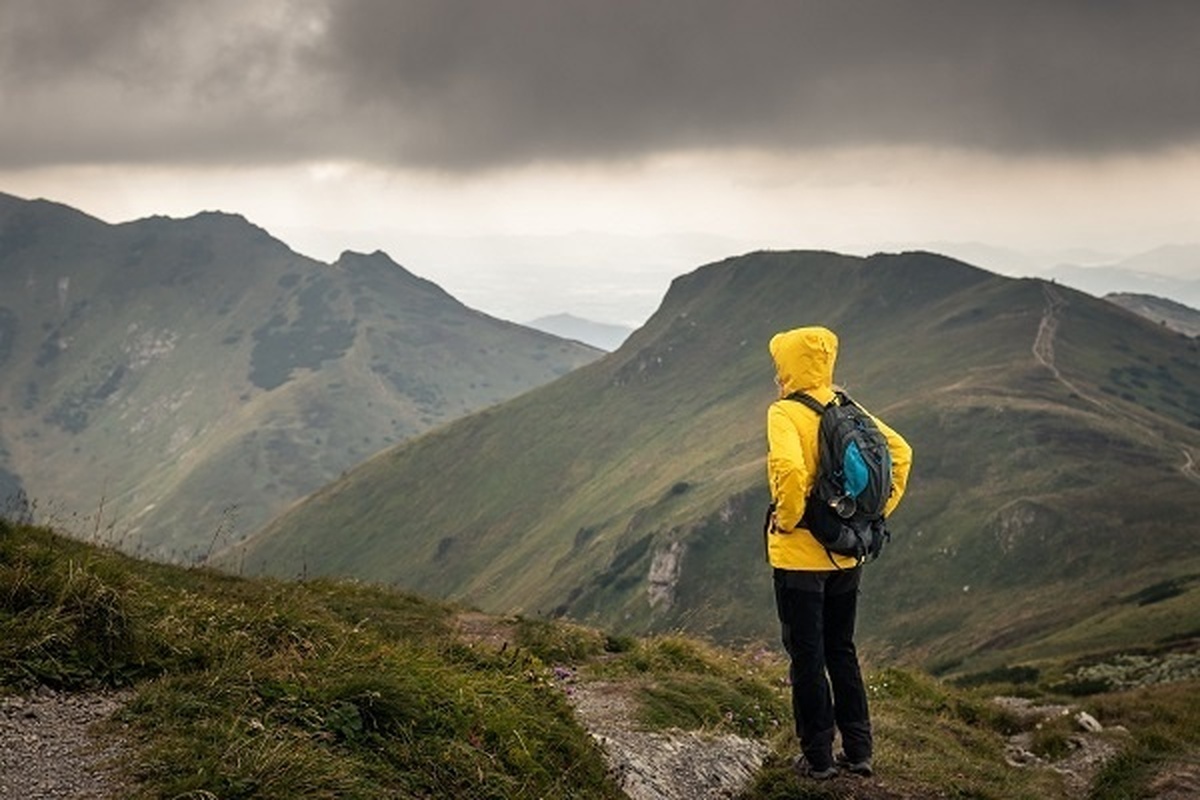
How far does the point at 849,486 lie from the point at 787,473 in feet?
2.32

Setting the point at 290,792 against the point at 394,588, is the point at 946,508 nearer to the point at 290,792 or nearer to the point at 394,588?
the point at 394,588

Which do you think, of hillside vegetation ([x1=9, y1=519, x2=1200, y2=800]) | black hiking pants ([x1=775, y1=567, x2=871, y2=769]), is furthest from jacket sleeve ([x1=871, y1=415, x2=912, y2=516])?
hillside vegetation ([x1=9, y1=519, x2=1200, y2=800])

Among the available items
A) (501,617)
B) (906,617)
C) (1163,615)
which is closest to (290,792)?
(501,617)

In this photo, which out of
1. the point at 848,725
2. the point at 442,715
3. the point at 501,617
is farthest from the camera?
the point at 501,617

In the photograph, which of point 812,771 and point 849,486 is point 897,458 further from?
point 812,771

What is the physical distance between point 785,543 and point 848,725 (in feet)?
8.01

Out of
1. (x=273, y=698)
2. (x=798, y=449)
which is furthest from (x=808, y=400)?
(x=273, y=698)

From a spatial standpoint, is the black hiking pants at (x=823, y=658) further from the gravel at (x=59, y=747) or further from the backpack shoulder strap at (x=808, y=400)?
the gravel at (x=59, y=747)

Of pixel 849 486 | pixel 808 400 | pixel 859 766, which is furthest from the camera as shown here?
pixel 859 766

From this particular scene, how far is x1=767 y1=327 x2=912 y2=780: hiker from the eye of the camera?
9359 mm

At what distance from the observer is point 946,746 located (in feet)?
46.4

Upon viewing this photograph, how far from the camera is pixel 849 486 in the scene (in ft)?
30.5

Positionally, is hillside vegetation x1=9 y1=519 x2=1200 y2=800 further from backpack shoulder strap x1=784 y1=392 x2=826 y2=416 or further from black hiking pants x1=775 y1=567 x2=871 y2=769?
backpack shoulder strap x1=784 y1=392 x2=826 y2=416

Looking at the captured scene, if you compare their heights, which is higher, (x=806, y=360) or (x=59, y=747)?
(x=806, y=360)
